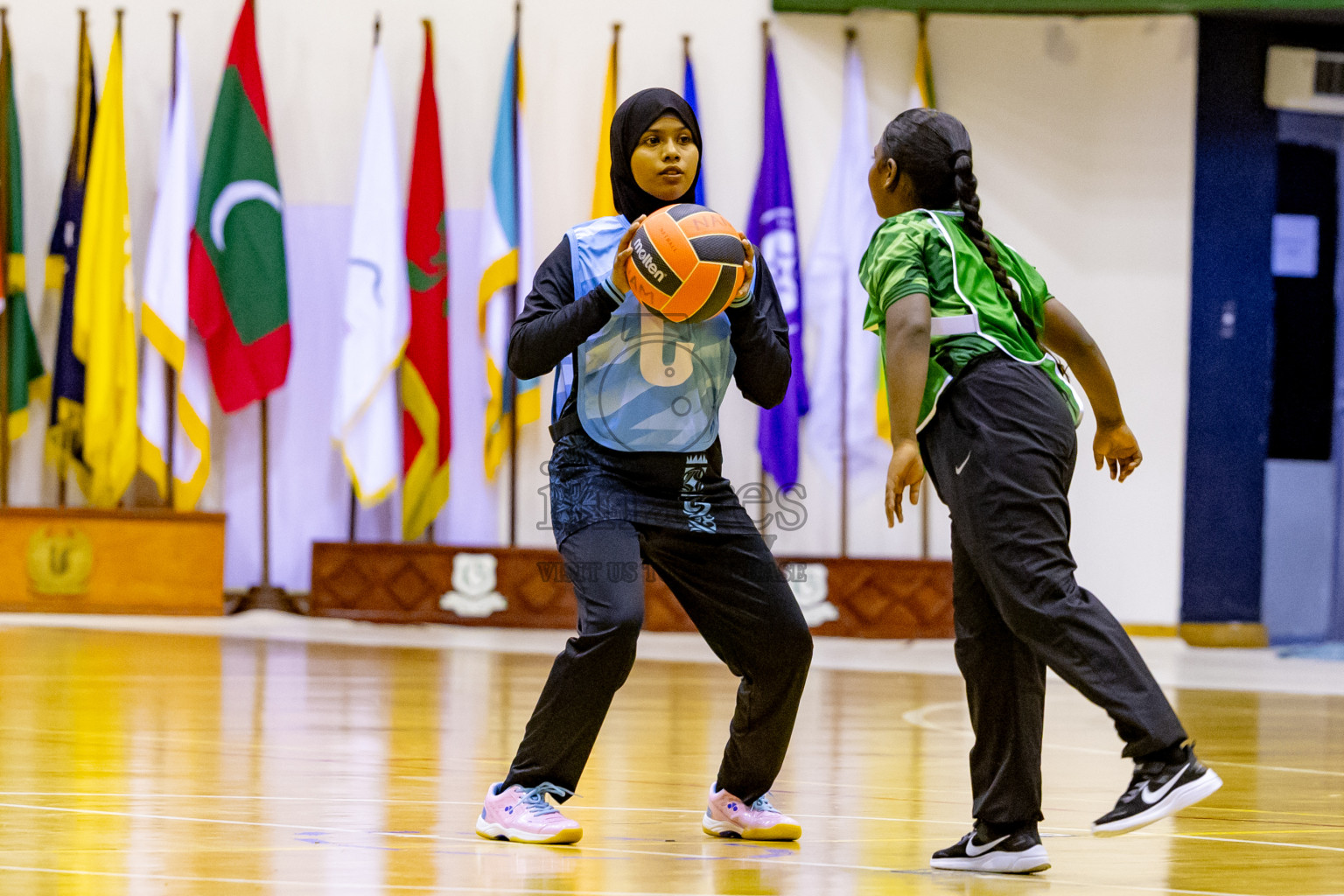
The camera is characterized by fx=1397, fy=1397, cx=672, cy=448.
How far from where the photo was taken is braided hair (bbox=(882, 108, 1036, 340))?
225cm

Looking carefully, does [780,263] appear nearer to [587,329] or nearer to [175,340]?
[175,340]

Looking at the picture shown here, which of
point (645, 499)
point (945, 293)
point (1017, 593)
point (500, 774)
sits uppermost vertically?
point (945, 293)

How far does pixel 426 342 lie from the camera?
21.8ft

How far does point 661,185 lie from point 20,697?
2.61 m

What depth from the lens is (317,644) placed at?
19.0ft

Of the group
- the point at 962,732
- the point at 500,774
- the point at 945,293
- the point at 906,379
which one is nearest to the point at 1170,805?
the point at 906,379

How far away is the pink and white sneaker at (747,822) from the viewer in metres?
2.39

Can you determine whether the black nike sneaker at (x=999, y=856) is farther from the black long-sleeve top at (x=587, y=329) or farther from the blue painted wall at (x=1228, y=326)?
the blue painted wall at (x=1228, y=326)

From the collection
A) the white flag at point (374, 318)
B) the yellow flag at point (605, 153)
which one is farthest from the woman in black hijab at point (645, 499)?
the white flag at point (374, 318)

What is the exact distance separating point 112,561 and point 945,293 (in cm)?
520

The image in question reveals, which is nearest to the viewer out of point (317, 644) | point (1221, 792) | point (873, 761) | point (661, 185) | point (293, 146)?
point (661, 185)

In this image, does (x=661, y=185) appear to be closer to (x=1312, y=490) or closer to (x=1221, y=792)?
(x=1221, y=792)

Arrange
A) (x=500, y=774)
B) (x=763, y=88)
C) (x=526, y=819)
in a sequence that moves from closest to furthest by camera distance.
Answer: (x=526, y=819)
(x=500, y=774)
(x=763, y=88)

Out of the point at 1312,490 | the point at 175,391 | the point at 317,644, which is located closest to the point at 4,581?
the point at 175,391
